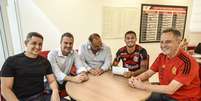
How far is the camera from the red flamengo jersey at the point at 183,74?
5.83ft

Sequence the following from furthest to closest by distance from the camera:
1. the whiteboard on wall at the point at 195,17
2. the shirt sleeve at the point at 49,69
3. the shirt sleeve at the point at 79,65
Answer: the whiteboard on wall at the point at 195,17
the shirt sleeve at the point at 79,65
the shirt sleeve at the point at 49,69

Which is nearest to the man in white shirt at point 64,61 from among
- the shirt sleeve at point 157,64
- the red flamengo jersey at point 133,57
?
the red flamengo jersey at point 133,57

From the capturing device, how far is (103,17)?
3576 mm

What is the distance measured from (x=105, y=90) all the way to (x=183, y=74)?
746mm

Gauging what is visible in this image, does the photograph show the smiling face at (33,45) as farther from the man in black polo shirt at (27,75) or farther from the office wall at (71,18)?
the office wall at (71,18)

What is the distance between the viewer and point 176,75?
1.84m

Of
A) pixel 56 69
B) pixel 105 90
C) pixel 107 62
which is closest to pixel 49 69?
pixel 56 69

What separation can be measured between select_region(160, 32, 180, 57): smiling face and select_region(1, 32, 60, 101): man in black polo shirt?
1230 millimetres

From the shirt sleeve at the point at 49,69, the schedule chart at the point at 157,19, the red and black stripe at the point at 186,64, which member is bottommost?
the shirt sleeve at the point at 49,69

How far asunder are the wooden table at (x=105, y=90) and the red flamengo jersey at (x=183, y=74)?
0.35 metres

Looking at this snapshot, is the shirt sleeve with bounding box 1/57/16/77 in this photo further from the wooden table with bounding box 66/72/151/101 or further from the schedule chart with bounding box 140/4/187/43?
the schedule chart with bounding box 140/4/187/43

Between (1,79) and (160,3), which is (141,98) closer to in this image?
(1,79)

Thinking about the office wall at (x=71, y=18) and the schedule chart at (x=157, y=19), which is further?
the schedule chart at (x=157, y=19)

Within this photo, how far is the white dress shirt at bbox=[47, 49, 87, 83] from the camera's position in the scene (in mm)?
2246
